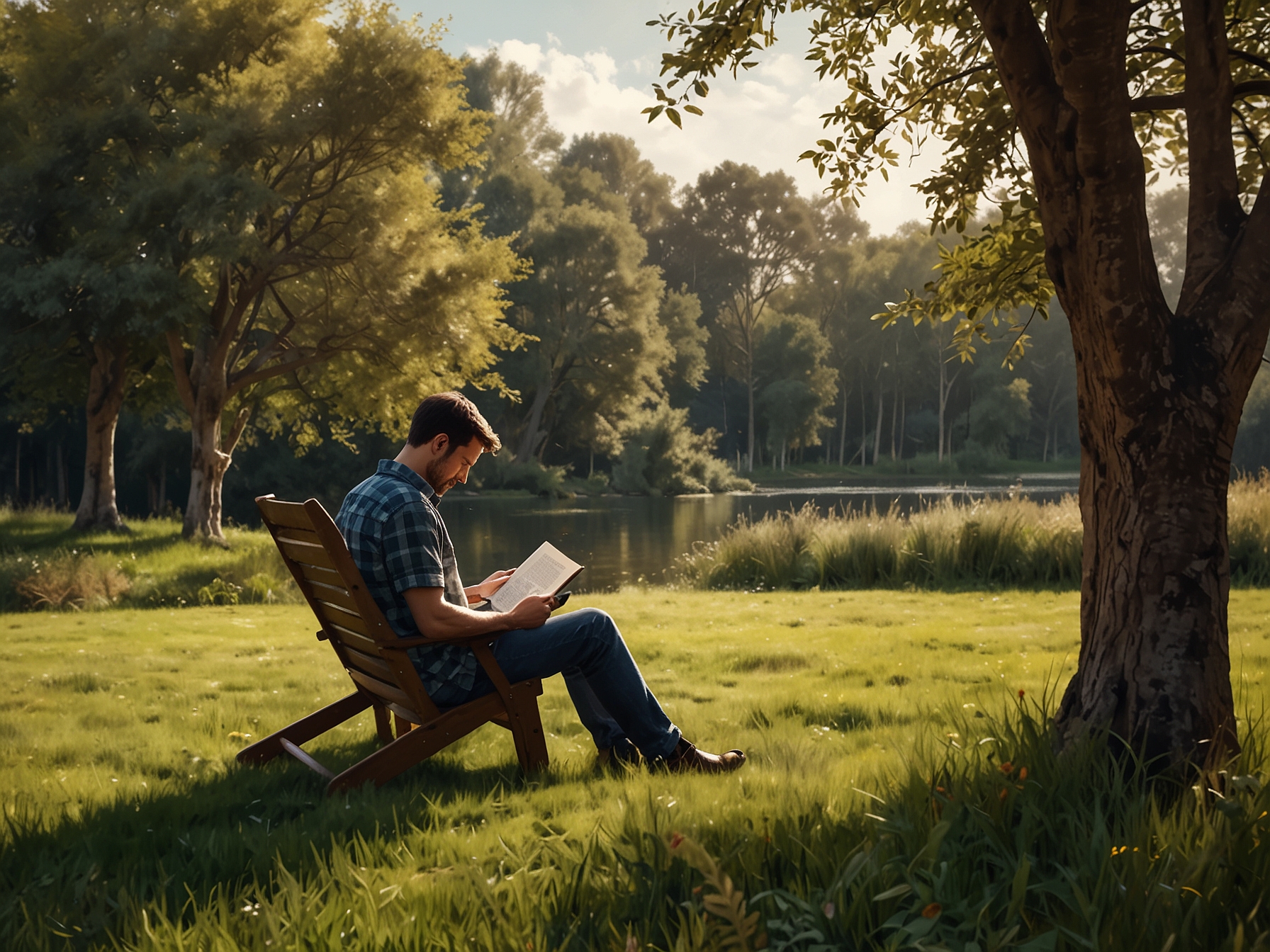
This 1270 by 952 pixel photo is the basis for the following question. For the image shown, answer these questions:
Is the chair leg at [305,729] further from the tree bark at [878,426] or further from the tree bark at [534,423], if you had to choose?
the tree bark at [878,426]

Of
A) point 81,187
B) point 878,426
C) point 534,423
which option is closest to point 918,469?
point 878,426

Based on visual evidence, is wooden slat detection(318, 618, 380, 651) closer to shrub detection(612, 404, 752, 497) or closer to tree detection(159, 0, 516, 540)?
tree detection(159, 0, 516, 540)

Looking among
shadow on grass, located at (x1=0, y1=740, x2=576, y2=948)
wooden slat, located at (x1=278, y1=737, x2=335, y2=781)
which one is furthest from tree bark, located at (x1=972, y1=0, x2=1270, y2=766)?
wooden slat, located at (x1=278, y1=737, x2=335, y2=781)

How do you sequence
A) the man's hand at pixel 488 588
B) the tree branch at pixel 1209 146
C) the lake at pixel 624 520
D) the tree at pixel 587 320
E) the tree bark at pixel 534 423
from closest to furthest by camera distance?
the tree branch at pixel 1209 146 → the man's hand at pixel 488 588 → the lake at pixel 624 520 → the tree at pixel 587 320 → the tree bark at pixel 534 423

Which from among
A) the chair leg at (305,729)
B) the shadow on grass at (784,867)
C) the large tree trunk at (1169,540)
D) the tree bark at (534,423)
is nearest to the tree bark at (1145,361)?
the large tree trunk at (1169,540)

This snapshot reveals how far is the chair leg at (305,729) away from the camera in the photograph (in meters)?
3.97

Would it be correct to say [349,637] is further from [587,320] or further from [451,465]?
[587,320]

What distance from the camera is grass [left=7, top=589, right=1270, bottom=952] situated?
216 centimetres

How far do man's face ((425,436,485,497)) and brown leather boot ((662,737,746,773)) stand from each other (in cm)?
129

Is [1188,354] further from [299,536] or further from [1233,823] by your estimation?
[299,536]

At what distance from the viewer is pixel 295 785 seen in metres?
3.68

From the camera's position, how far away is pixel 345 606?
3.54 m

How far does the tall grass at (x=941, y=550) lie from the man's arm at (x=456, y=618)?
31.7 feet

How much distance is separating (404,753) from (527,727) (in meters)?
0.46
